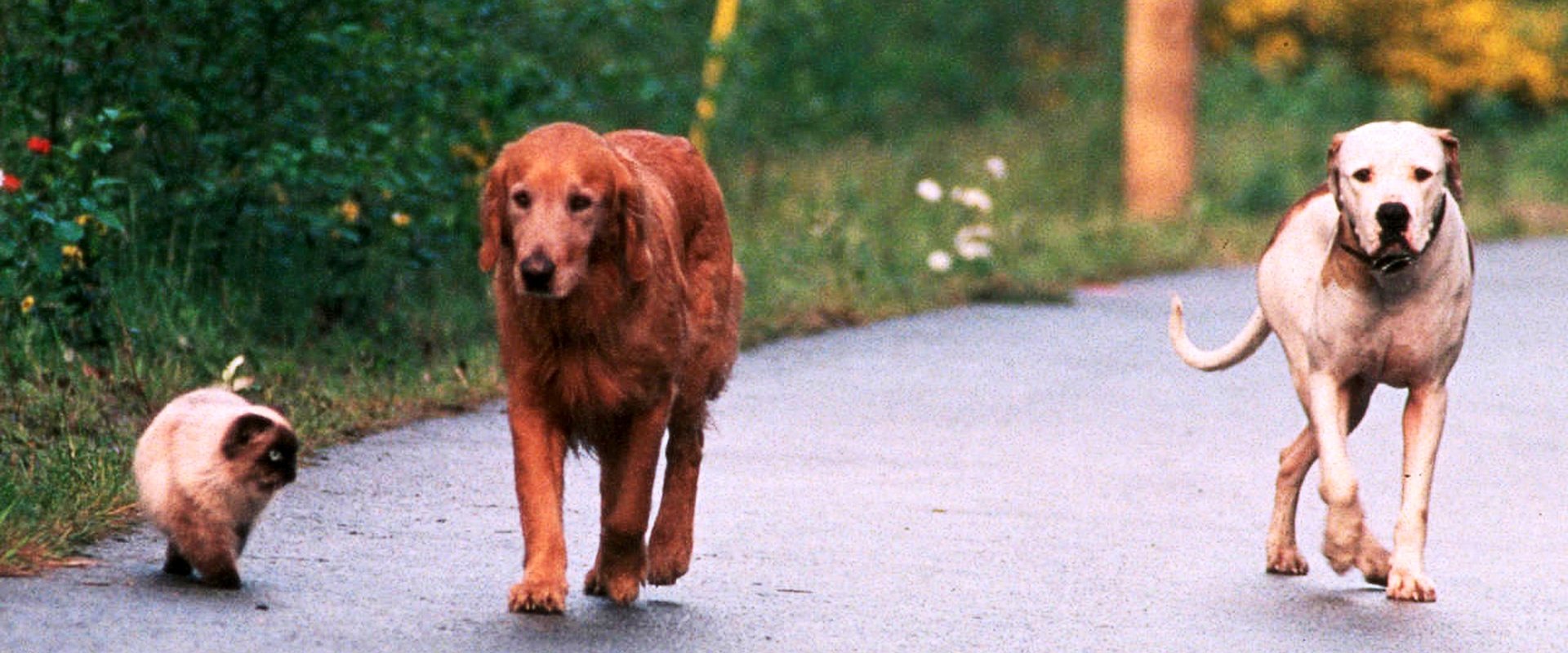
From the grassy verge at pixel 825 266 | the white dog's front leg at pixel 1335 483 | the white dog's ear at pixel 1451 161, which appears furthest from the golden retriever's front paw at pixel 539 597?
the white dog's ear at pixel 1451 161

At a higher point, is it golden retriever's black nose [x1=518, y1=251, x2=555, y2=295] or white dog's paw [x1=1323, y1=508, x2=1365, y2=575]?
golden retriever's black nose [x1=518, y1=251, x2=555, y2=295]

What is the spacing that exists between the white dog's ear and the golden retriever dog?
207cm

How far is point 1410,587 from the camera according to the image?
727 centimetres

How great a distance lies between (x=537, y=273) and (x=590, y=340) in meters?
0.40

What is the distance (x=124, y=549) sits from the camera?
694 cm

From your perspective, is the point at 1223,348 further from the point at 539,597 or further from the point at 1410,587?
the point at 539,597

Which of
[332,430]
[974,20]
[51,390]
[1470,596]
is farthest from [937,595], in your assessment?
[974,20]

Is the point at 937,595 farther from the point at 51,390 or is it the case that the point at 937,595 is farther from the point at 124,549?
Result: the point at 51,390

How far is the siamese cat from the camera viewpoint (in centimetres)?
652

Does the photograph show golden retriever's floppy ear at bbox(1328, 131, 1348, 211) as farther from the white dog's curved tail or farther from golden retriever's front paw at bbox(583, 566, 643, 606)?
golden retriever's front paw at bbox(583, 566, 643, 606)

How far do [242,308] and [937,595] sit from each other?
4.74 meters

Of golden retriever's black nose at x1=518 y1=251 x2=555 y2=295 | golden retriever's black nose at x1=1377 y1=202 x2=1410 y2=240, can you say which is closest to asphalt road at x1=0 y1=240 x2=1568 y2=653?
golden retriever's black nose at x1=518 y1=251 x2=555 y2=295

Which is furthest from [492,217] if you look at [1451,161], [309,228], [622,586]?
[309,228]

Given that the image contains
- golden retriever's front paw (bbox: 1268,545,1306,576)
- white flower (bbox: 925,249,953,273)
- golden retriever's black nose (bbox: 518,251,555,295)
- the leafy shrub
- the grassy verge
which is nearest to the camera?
golden retriever's black nose (bbox: 518,251,555,295)
